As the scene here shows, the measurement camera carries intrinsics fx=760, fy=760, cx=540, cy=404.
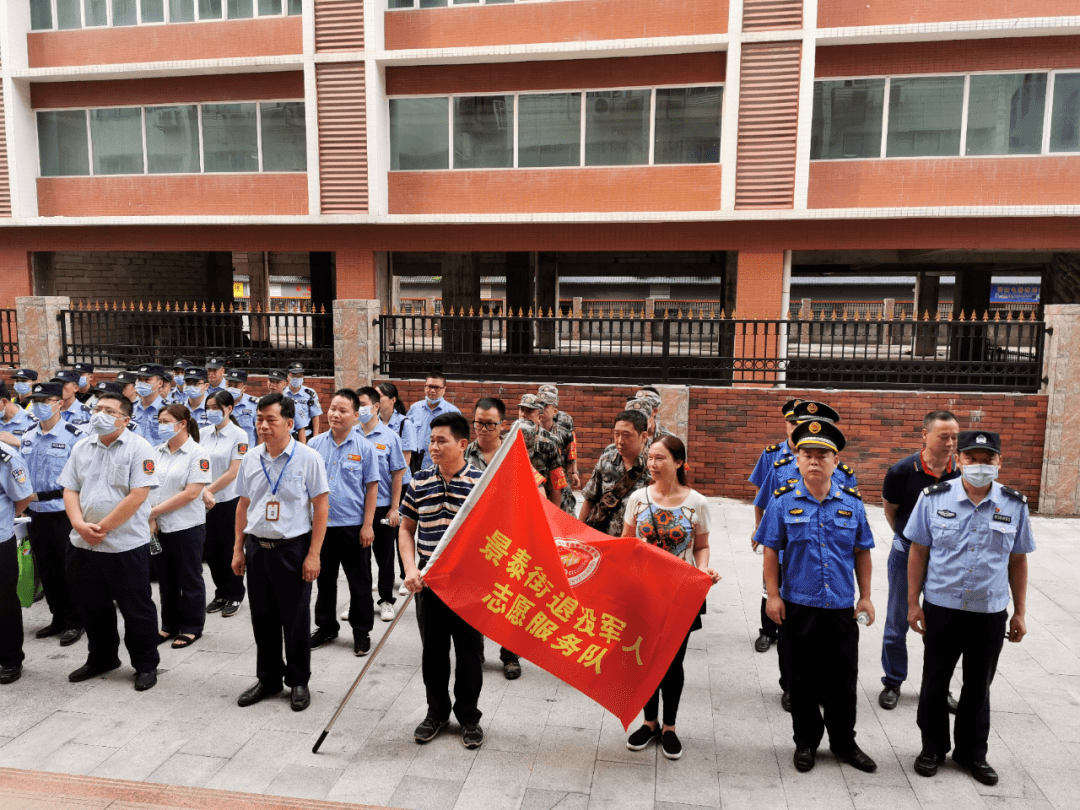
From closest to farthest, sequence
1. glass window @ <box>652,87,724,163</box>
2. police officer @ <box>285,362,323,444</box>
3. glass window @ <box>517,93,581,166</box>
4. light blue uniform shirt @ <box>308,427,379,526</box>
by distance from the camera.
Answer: light blue uniform shirt @ <box>308,427,379,526</box> < police officer @ <box>285,362,323,444</box> < glass window @ <box>652,87,724,163</box> < glass window @ <box>517,93,581,166</box>

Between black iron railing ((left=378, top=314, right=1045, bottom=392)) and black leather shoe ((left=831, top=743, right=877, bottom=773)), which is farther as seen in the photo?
black iron railing ((left=378, top=314, right=1045, bottom=392))

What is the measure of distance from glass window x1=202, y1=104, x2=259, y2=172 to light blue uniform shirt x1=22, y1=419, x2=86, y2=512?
408 inches

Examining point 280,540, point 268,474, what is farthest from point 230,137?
point 280,540

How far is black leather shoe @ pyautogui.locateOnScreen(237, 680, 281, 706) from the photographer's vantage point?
4.79 meters

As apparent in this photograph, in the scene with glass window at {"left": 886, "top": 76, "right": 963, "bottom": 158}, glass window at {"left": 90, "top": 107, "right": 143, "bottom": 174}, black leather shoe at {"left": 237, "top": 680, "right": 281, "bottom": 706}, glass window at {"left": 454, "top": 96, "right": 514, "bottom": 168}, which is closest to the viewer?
black leather shoe at {"left": 237, "top": 680, "right": 281, "bottom": 706}

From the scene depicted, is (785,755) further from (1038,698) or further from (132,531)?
(132,531)

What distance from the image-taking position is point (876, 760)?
14.1ft

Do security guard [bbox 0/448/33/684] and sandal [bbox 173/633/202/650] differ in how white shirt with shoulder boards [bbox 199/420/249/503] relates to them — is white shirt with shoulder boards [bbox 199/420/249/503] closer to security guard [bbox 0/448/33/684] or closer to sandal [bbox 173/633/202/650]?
sandal [bbox 173/633/202/650]

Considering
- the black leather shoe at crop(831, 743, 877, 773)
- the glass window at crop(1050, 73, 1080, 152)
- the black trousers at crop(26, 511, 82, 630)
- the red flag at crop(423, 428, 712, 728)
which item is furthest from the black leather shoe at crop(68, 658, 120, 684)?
the glass window at crop(1050, 73, 1080, 152)

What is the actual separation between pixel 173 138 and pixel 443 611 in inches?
553

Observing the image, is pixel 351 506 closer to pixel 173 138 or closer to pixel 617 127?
pixel 617 127

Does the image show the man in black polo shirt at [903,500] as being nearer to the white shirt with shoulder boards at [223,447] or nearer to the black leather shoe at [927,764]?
the black leather shoe at [927,764]

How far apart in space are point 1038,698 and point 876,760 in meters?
1.59

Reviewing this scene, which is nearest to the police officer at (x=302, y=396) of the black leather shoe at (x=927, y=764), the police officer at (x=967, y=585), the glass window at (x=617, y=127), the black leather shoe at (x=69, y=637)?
the black leather shoe at (x=69, y=637)
